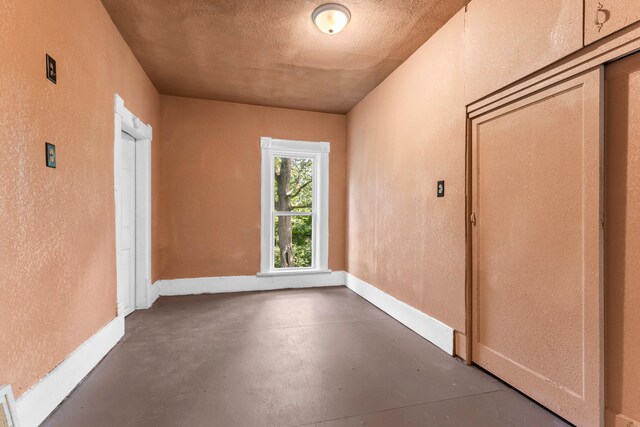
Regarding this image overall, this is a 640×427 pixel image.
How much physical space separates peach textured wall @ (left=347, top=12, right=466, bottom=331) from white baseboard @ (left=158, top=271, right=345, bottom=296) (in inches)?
30.4

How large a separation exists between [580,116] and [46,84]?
300 centimetres

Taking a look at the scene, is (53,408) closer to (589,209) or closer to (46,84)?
(46,84)

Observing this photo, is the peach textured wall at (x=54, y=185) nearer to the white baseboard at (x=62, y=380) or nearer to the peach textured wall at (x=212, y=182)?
the white baseboard at (x=62, y=380)

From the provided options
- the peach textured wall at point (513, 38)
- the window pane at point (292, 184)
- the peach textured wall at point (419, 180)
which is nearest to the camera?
the peach textured wall at point (513, 38)

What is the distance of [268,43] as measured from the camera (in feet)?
9.50

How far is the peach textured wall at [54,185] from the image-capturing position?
1.49m

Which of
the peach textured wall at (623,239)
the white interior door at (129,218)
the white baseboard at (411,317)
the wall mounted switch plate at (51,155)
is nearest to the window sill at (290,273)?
the white baseboard at (411,317)

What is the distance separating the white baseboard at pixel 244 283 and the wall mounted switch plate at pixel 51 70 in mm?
2855

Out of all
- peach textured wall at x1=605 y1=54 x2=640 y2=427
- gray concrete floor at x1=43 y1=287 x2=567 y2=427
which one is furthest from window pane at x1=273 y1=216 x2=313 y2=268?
peach textured wall at x1=605 y1=54 x2=640 y2=427

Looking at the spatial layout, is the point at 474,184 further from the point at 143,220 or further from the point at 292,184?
the point at 292,184

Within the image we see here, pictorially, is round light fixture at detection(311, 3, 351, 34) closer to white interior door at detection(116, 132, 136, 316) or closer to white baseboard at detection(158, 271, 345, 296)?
white interior door at detection(116, 132, 136, 316)

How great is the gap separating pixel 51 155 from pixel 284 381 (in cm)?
205

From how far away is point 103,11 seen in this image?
242 centimetres

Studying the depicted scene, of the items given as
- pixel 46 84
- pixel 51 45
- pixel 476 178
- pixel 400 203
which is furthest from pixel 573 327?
pixel 51 45
